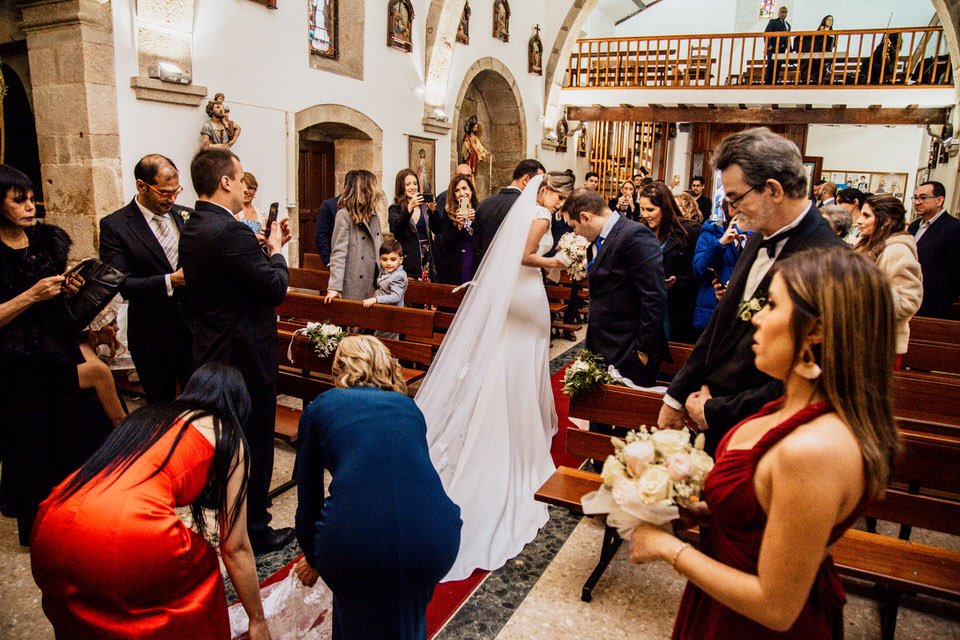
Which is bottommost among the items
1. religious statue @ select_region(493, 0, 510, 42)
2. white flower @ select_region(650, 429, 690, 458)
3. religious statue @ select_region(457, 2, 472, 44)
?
white flower @ select_region(650, 429, 690, 458)

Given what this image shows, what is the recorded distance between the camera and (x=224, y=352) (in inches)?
111

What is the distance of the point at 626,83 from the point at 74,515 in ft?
46.5

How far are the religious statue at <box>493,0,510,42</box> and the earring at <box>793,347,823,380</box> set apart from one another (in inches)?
433

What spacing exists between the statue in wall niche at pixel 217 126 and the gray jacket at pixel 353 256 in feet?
6.79

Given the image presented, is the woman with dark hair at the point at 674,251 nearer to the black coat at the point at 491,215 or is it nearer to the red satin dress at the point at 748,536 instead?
the black coat at the point at 491,215

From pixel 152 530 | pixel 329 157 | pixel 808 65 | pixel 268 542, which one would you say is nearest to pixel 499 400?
pixel 268 542

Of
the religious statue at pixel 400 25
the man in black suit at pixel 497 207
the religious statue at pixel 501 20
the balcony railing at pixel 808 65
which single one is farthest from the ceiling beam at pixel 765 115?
the man in black suit at pixel 497 207

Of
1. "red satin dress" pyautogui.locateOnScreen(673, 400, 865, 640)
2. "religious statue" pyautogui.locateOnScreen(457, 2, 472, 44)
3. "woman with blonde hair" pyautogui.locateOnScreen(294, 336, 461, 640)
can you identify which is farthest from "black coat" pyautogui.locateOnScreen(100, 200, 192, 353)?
"religious statue" pyautogui.locateOnScreen(457, 2, 472, 44)

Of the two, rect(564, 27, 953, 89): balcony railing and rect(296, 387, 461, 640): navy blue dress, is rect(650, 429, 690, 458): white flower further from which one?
rect(564, 27, 953, 89): balcony railing

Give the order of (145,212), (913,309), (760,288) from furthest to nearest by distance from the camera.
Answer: (913,309)
(145,212)
(760,288)

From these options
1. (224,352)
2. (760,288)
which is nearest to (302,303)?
(224,352)

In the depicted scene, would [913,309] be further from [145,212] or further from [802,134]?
[802,134]

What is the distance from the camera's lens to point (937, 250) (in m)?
5.29

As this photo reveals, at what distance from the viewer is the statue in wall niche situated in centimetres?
597
